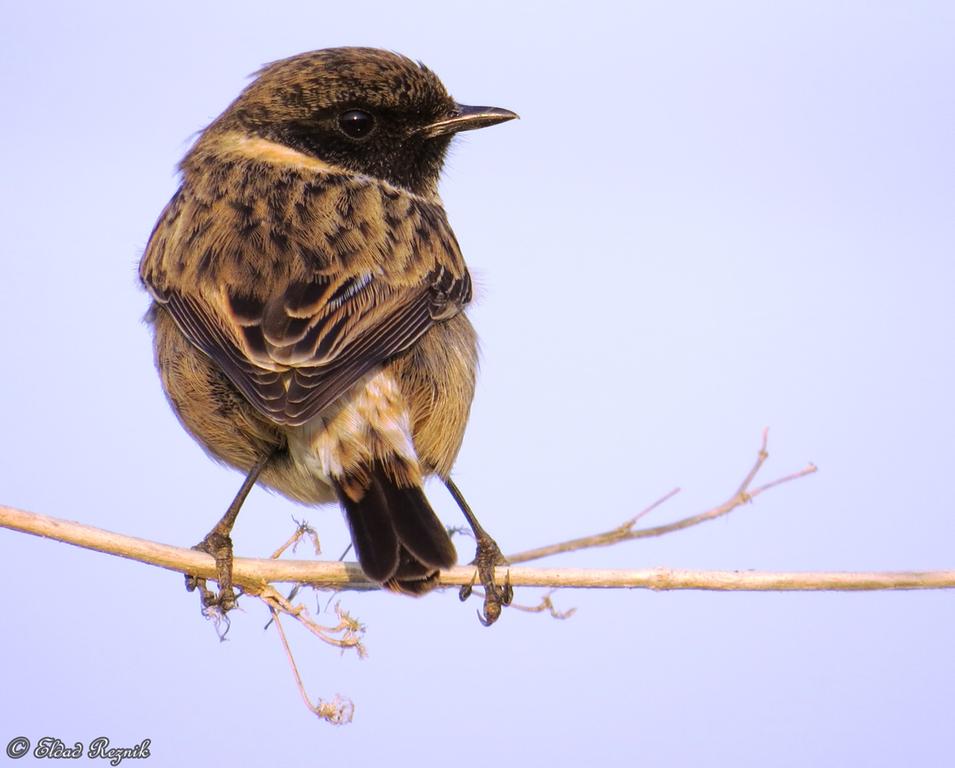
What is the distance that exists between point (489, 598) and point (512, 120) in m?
2.46

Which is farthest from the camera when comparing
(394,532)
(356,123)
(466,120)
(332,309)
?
(466,120)

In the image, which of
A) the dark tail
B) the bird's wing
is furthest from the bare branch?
the bird's wing

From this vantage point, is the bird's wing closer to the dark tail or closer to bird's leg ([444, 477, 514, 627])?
the dark tail

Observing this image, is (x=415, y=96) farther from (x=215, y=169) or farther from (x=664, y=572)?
(x=664, y=572)

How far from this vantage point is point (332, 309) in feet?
17.7

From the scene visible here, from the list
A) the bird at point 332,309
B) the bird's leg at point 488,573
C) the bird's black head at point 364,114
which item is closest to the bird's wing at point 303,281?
the bird at point 332,309

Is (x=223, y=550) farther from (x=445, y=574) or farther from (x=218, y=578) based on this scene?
(x=445, y=574)

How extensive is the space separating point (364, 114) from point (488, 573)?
2348 mm

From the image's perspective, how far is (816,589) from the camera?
459cm

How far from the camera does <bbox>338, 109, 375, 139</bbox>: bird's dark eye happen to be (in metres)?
6.64

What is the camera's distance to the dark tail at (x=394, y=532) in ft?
16.6

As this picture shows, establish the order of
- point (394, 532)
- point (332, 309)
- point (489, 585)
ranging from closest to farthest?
1. point (394, 532)
2. point (332, 309)
3. point (489, 585)

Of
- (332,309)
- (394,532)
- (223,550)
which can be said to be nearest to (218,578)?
(223,550)

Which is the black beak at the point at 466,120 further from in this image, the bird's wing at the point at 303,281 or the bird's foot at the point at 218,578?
the bird's foot at the point at 218,578
